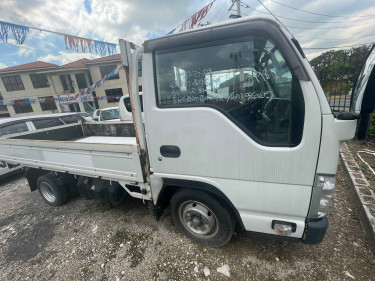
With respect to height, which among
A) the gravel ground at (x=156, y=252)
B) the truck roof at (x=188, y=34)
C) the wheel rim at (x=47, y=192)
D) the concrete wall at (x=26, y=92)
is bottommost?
the gravel ground at (x=156, y=252)

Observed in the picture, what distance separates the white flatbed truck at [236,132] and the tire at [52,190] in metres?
1.80

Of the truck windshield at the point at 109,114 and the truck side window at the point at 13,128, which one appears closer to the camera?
the truck side window at the point at 13,128

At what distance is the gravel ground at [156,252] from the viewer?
1.92 m

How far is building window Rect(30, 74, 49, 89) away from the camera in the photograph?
21750 millimetres

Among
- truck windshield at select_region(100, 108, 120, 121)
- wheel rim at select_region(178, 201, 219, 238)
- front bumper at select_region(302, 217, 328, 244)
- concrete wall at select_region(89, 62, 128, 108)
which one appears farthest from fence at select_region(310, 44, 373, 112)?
concrete wall at select_region(89, 62, 128, 108)

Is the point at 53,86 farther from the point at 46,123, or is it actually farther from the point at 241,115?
the point at 241,115

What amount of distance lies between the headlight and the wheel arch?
0.68m

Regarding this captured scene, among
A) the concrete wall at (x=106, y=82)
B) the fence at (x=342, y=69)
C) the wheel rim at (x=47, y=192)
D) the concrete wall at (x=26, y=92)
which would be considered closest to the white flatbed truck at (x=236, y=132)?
the wheel rim at (x=47, y=192)

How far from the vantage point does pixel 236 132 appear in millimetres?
1563

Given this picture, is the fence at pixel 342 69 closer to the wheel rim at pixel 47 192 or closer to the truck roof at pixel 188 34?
the truck roof at pixel 188 34

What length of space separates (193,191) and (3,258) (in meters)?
2.82

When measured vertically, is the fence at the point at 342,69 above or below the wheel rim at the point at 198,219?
above

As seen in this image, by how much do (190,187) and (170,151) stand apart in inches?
19.4

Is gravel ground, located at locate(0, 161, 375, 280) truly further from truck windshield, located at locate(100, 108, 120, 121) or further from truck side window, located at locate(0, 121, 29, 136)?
truck windshield, located at locate(100, 108, 120, 121)
